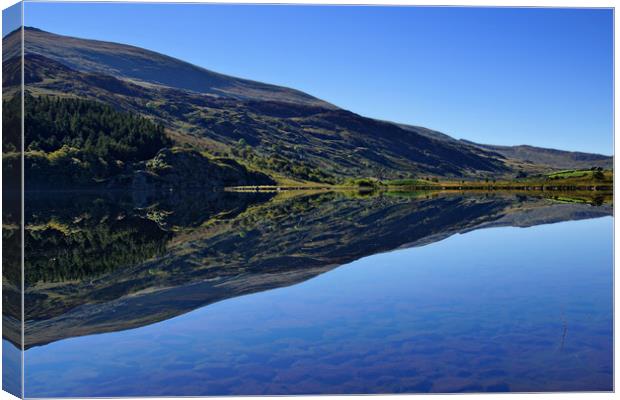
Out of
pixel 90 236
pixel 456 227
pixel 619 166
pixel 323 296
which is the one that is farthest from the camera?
pixel 456 227

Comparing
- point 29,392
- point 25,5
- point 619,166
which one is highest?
point 25,5

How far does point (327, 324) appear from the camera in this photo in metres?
16.1

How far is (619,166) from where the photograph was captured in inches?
584

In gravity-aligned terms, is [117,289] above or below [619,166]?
below

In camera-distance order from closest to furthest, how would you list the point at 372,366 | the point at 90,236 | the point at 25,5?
the point at 372,366
the point at 25,5
the point at 90,236

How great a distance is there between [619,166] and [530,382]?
582cm

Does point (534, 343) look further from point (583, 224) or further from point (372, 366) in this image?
point (583, 224)

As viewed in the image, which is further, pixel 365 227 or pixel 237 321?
pixel 365 227

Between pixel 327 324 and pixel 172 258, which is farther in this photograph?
pixel 172 258

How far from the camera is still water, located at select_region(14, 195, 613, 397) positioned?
1202cm

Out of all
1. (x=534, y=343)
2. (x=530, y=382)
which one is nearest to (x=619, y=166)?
(x=534, y=343)

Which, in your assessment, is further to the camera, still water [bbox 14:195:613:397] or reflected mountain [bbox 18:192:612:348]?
reflected mountain [bbox 18:192:612:348]

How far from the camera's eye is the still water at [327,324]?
1202 centimetres

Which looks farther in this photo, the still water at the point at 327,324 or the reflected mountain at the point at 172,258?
the reflected mountain at the point at 172,258
